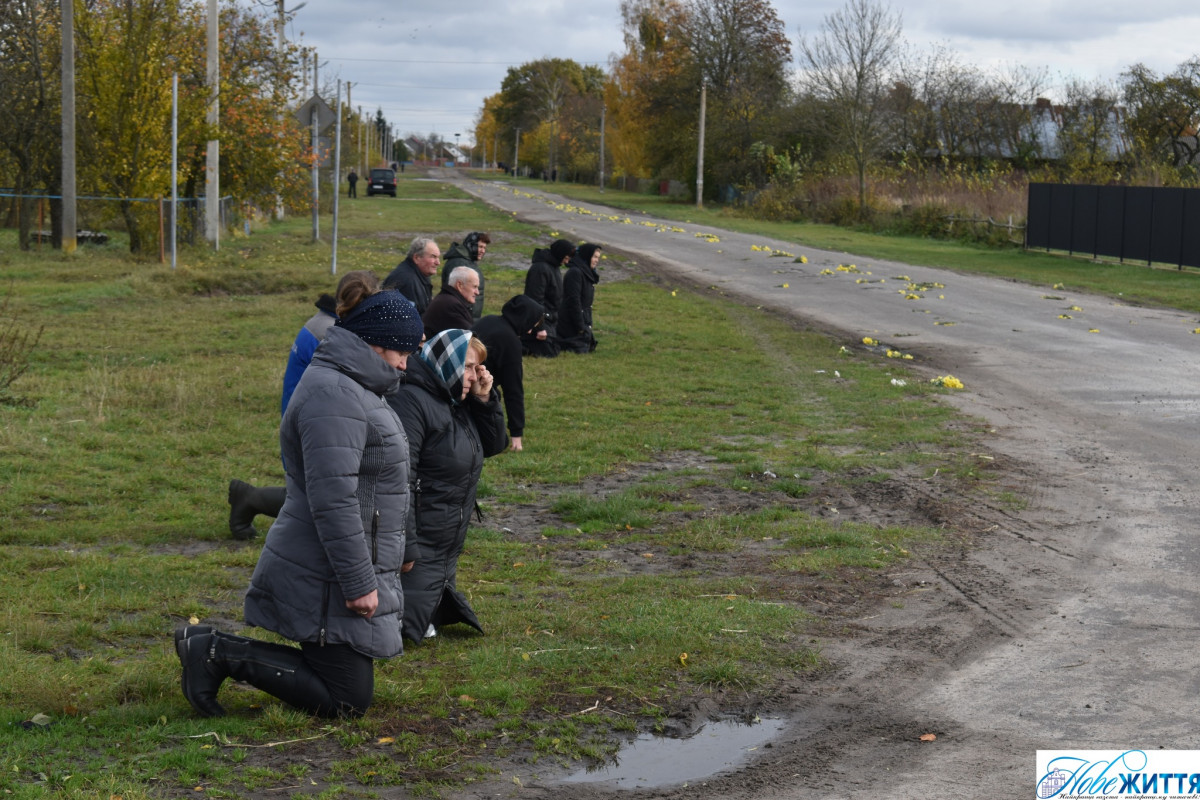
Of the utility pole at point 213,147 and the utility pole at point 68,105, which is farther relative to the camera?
the utility pole at point 213,147

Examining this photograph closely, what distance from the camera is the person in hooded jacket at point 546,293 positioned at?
52.1 feet

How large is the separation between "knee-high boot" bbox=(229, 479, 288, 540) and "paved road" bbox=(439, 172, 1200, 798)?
3949 mm

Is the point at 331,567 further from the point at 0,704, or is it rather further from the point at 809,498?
the point at 809,498

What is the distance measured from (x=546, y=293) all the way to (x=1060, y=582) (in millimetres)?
9674

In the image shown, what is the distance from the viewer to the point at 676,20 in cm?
7994

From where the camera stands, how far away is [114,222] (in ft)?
114

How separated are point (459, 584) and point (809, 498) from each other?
10.7 ft

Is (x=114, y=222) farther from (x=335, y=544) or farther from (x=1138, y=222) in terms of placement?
(x=335, y=544)

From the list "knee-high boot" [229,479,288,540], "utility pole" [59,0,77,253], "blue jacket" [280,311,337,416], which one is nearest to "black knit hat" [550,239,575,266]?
"knee-high boot" [229,479,288,540]

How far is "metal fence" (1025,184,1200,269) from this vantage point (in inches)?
1169

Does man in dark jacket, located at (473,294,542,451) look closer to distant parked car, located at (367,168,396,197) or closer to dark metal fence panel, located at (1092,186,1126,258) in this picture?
dark metal fence panel, located at (1092,186,1126,258)

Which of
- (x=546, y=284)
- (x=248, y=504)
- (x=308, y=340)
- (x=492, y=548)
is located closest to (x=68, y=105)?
(x=546, y=284)

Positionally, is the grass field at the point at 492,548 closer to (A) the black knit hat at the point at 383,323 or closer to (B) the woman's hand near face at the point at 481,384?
(B) the woman's hand near face at the point at 481,384

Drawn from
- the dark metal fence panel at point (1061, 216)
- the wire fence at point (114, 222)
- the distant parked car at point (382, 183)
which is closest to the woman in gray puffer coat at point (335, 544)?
the wire fence at point (114, 222)
